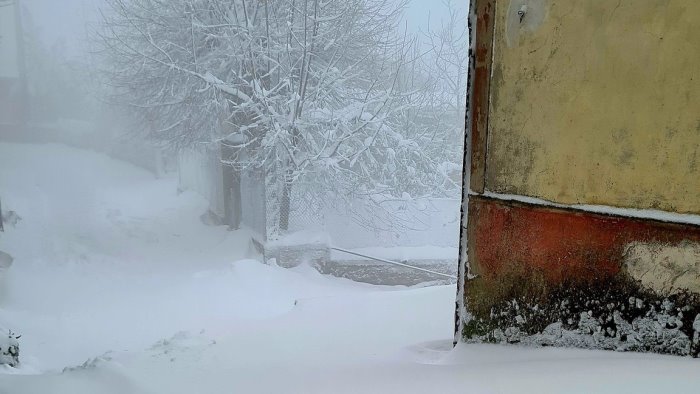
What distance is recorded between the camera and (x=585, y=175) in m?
1.95

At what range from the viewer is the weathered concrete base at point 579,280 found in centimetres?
186

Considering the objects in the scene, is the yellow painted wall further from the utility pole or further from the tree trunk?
the utility pole

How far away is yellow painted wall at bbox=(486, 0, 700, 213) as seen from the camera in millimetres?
1758

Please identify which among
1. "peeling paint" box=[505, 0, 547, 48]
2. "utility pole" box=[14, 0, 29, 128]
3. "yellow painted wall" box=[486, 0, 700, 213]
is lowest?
"yellow painted wall" box=[486, 0, 700, 213]

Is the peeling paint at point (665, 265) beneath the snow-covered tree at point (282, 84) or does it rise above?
beneath

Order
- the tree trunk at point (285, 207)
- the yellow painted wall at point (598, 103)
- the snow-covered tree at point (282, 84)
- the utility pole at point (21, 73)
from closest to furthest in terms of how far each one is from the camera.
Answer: the yellow painted wall at point (598, 103), the snow-covered tree at point (282, 84), the tree trunk at point (285, 207), the utility pole at point (21, 73)

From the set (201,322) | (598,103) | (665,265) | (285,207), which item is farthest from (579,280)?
(285,207)

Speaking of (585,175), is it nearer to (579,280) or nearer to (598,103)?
(598,103)

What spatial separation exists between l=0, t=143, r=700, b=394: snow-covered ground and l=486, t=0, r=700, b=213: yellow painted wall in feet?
2.27

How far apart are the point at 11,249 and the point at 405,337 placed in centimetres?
1058

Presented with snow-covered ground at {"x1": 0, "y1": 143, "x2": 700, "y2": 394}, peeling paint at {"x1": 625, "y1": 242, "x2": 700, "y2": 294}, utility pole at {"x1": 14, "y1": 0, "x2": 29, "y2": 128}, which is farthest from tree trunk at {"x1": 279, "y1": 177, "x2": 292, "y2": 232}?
utility pole at {"x1": 14, "y1": 0, "x2": 29, "y2": 128}

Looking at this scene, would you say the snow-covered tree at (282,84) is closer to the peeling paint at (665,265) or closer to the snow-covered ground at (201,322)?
the snow-covered ground at (201,322)

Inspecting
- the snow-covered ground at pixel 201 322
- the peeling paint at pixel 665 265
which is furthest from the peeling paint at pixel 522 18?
the snow-covered ground at pixel 201 322

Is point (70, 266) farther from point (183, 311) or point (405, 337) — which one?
point (405, 337)
